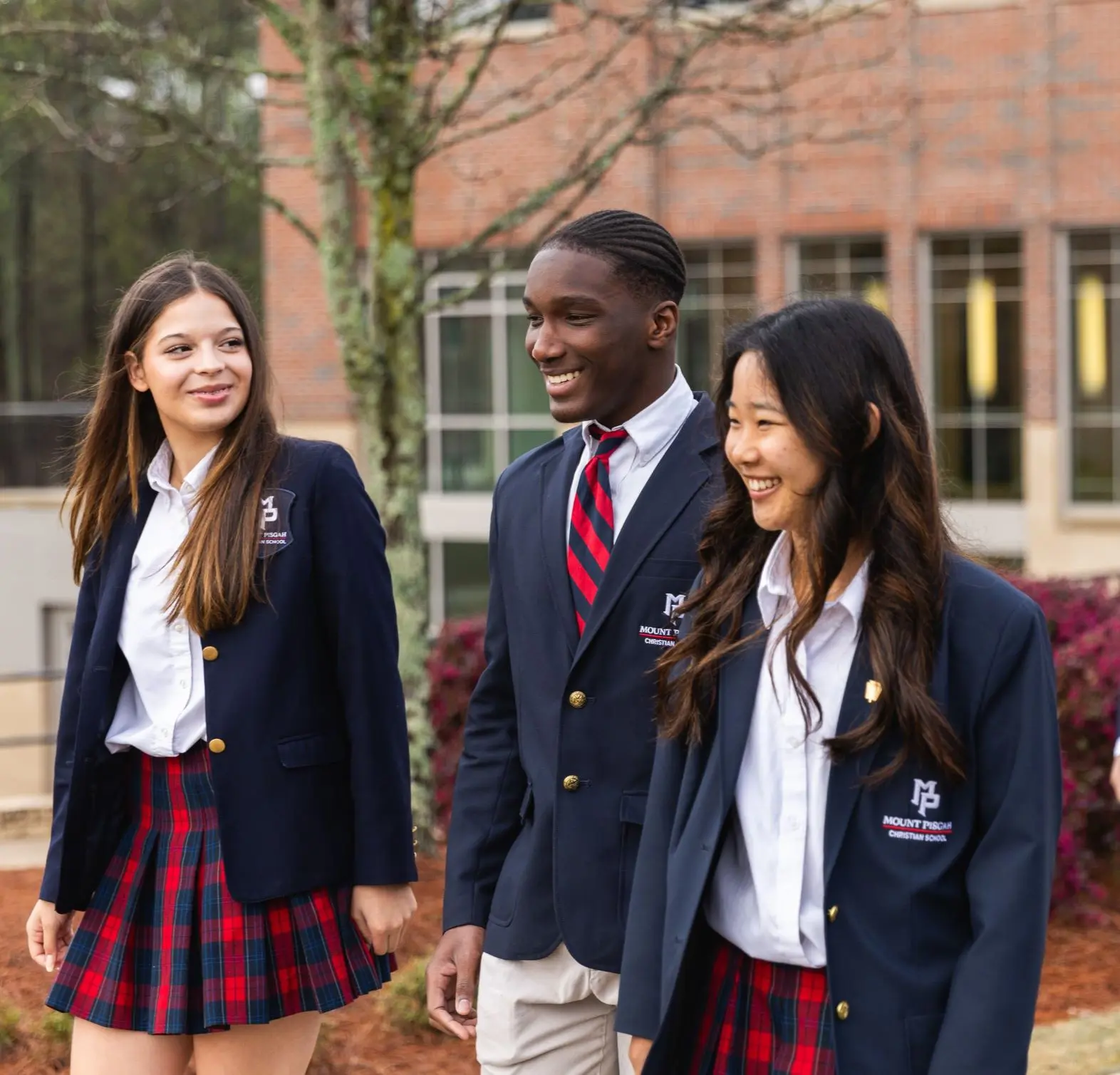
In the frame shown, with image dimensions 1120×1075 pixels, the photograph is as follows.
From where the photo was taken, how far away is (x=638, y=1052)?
2.91 m

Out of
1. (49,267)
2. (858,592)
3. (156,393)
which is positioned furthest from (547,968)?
(49,267)

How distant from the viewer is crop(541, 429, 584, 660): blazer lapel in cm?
339

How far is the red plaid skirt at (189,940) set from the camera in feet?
11.8

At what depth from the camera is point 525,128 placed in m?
21.5

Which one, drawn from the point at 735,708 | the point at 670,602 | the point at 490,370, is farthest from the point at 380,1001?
the point at 490,370

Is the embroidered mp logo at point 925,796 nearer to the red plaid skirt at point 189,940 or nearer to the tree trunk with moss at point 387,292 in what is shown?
the red plaid skirt at point 189,940

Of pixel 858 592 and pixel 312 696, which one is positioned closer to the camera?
pixel 858 592

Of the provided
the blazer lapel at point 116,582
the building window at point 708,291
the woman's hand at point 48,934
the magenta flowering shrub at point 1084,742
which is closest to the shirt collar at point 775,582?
the blazer lapel at point 116,582

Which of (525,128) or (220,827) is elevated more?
(525,128)

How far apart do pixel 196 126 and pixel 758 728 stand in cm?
671

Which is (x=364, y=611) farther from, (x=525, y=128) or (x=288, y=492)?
(x=525, y=128)

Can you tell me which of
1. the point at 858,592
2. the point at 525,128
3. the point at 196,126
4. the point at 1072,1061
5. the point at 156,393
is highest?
the point at 525,128

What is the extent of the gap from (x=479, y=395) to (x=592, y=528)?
65.4ft

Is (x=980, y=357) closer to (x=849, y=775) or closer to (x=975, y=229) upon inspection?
(x=975, y=229)
